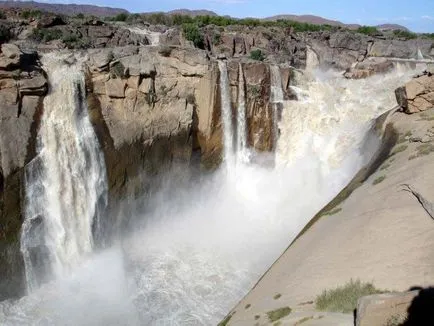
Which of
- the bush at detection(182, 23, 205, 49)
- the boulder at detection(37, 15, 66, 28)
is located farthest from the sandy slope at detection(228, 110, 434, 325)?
the boulder at detection(37, 15, 66, 28)

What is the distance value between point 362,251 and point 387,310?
482cm

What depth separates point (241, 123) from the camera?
28047mm

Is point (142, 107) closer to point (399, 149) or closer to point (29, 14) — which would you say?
point (399, 149)

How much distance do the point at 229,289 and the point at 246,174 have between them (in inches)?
379

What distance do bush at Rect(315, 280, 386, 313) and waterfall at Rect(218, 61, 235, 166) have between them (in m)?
15.9

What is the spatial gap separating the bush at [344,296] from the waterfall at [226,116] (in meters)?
15.9

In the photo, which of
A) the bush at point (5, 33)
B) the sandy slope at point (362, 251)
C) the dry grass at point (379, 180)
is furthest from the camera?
the bush at point (5, 33)

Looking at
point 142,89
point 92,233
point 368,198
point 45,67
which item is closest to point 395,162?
point 368,198

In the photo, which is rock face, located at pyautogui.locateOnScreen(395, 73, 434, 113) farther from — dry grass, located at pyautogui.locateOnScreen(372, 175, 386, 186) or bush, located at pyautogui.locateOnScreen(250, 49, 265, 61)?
bush, located at pyautogui.locateOnScreen(250, 49, 265, 61)

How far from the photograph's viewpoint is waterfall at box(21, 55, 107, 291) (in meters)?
20.3

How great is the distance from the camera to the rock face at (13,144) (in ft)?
62.7

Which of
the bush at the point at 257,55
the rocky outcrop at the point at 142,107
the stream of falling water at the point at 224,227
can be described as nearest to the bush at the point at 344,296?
the stream of falling water at the point at 224,227

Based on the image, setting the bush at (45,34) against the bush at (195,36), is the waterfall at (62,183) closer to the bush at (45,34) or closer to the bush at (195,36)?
the bush at (45,34)

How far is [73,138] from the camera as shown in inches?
837
